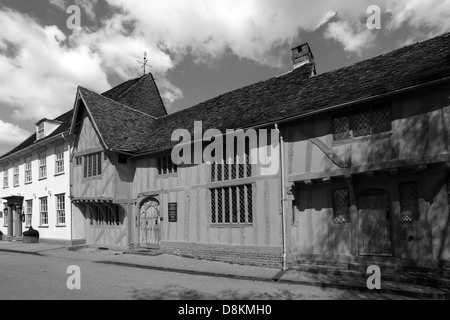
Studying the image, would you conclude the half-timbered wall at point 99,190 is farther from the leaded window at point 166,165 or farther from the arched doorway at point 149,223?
the leaded window at point 166,165

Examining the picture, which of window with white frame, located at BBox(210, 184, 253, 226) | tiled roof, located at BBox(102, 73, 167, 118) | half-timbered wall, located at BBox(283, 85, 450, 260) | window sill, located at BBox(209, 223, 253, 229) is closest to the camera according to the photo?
half-timbered wall, located at BBox(283, 85, 450, 260)

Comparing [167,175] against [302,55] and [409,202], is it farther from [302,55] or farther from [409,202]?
[409,202]

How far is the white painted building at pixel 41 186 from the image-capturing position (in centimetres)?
2017

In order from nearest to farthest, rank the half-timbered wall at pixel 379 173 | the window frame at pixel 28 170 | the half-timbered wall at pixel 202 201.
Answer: the half-timbered wall at pixel 379 173 → the half-timbered wall at pixel 202 201 → the window frame at pixel 28 170

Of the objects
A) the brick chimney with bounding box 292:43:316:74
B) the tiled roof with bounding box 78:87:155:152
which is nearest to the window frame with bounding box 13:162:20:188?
the tiled roof with bounding box 78:87:155:152

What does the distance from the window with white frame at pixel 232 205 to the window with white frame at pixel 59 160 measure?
11.0 metres

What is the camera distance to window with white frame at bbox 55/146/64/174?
20663 millimetres

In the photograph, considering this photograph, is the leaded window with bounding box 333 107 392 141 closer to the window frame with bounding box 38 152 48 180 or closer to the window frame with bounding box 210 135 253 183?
the window frame with bounding box 210 135 253 183

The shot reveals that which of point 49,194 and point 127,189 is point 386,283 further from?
point 49,194

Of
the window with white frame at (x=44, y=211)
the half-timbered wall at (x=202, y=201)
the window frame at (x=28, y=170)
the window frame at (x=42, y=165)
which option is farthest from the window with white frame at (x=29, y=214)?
the half-timbered wall at (x=202, y=201)

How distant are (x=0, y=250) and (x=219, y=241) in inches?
509

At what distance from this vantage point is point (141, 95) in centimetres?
2492

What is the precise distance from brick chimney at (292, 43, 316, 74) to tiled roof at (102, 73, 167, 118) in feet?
37.9

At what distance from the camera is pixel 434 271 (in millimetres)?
9258
